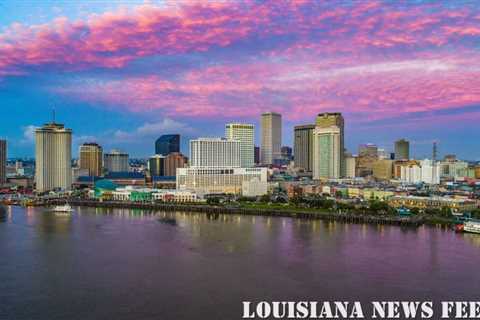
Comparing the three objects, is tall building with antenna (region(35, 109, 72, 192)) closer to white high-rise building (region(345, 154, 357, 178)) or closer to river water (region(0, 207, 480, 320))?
river water (region(0, 207, 480, 320))

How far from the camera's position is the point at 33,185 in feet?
130

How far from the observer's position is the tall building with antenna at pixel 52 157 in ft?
112

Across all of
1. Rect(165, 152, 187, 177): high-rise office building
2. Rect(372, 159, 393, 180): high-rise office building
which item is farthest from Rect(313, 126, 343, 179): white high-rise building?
Rect(165, 152, 187, 177): high-rise office building

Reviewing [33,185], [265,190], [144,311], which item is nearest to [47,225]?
[144,311]

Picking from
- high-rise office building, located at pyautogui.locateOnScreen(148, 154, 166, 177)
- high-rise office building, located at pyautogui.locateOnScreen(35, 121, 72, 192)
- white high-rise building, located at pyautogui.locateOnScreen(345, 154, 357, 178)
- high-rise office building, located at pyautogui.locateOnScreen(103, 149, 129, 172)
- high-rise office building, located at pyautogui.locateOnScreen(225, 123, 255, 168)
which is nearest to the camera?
high-rise office building, located at pyautogui.locateOnScreen(35, 121, 72, 192)

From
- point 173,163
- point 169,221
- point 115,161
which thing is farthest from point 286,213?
point 115,161

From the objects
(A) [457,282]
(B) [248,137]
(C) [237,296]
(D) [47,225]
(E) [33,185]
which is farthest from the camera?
(B) [248,137]

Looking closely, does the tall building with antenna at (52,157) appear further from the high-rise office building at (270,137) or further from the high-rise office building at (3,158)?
the high-rise office building at (270,137)

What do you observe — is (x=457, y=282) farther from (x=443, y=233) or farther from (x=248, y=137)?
(x=248, y=137)

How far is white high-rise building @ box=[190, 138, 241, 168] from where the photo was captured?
107ft

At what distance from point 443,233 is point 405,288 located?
6.85m

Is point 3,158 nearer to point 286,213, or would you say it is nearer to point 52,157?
point 52,157

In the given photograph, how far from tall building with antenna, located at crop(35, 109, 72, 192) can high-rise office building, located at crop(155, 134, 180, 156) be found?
26.3 meters

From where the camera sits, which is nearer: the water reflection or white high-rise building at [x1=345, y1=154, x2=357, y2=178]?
the water reflection
